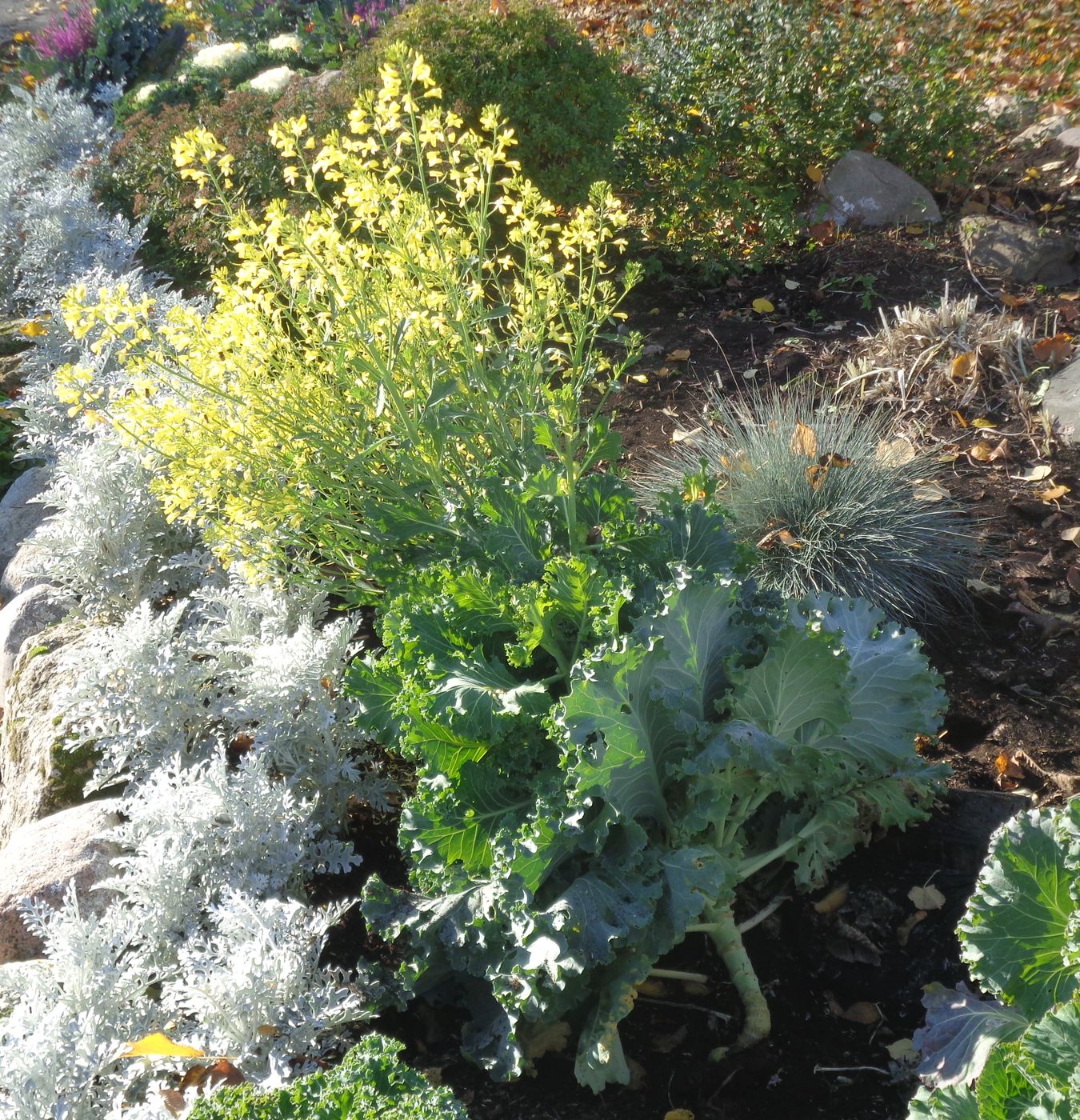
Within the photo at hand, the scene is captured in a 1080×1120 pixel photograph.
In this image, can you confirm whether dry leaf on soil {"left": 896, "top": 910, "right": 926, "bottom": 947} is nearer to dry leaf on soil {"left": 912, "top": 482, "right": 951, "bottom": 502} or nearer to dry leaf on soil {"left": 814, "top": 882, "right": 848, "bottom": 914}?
dry leaf on soil {"left": 814, "top": 882, "right": 848, "bottom": 914}

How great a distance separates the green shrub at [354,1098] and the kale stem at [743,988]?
788mm

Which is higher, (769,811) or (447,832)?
(447,832)

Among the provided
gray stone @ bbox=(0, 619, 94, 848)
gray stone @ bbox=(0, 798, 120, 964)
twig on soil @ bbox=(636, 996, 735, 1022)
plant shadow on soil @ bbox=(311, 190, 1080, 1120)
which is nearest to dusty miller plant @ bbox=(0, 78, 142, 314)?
gray stone @ bbox=(0, 619, 94, 848)

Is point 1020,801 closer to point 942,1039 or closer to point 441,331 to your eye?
point 942,1039

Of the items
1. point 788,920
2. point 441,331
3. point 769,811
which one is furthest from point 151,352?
point 788,920

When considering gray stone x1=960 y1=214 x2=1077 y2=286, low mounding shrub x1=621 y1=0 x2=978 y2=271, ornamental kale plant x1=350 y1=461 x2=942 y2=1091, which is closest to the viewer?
ornamental kale plant x1=350 y1=461 x2=942 y2=1091

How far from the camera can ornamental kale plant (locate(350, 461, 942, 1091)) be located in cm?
206

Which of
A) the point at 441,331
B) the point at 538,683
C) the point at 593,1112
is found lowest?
the point at 593,1112

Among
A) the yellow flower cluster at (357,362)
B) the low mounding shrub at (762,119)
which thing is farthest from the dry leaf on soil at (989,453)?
the low mounding shrub at (762,119)

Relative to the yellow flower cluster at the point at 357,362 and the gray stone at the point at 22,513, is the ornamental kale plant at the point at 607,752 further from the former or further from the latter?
the gray stone at the point at 22,513

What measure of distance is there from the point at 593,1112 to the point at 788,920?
2.31 feet

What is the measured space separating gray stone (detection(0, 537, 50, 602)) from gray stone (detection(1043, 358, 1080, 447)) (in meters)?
4.30

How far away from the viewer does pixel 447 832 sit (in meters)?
2.21

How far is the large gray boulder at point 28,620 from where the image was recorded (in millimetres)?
4070
